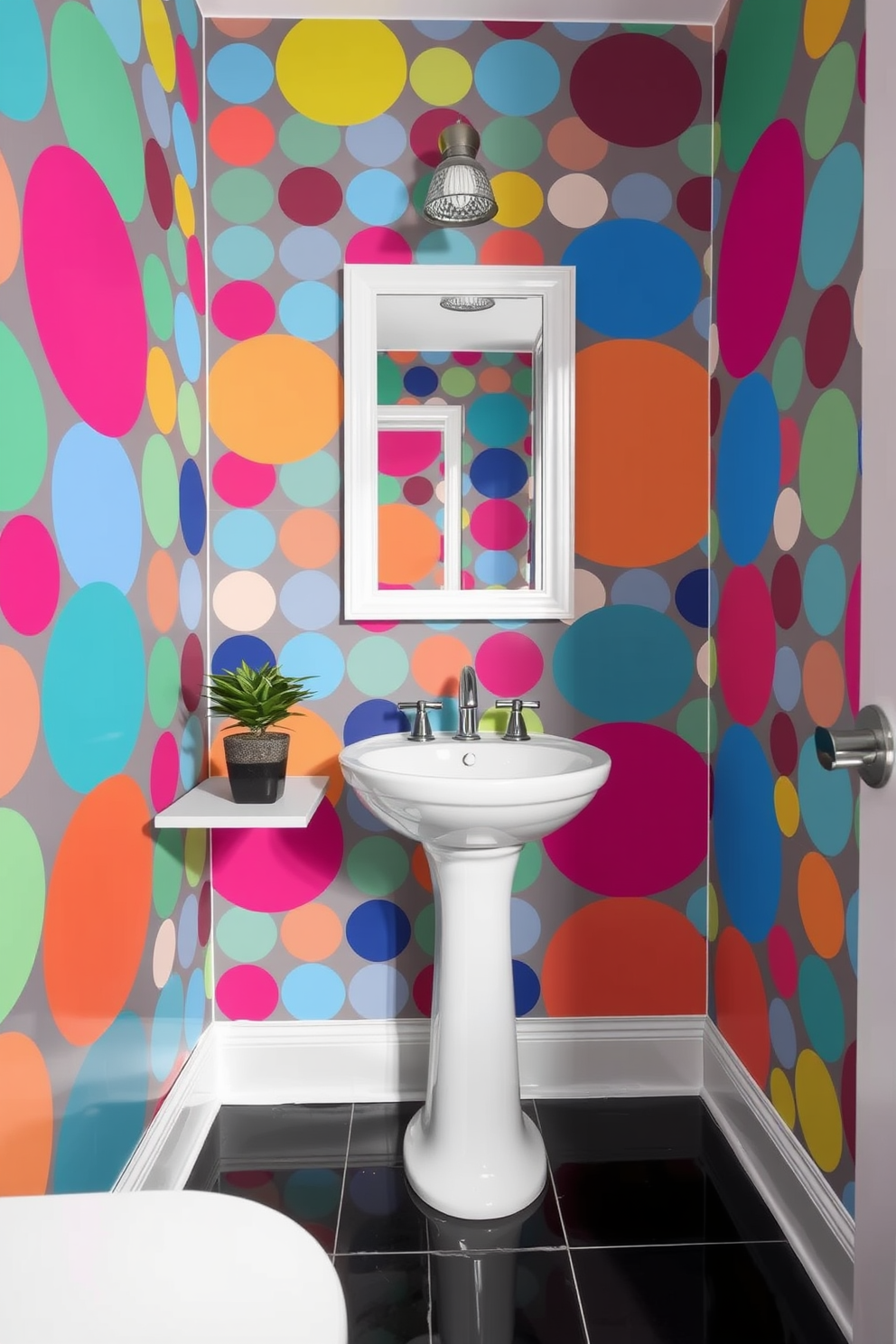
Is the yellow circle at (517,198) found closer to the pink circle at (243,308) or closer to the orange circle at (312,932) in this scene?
the pink circle at (243,308)

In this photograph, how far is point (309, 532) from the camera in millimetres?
1876

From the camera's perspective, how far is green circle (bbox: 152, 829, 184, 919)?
1.55 m

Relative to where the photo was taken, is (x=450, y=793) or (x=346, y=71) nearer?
(x=450, y=793)

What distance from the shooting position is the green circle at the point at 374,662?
74.4 inches

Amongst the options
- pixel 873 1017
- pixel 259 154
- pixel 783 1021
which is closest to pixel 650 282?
pixel 259 154

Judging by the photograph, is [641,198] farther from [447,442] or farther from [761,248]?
[447,442]

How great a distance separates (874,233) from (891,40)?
0.13 m

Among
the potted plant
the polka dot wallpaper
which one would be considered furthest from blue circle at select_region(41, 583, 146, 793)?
the potted plant

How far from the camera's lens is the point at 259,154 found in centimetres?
185

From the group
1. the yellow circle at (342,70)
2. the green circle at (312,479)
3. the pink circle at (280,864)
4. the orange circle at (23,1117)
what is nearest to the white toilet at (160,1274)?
the orange circle at (23,1117)

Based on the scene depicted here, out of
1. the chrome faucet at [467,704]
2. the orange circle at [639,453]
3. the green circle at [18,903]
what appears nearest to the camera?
the green circle at [18,903]

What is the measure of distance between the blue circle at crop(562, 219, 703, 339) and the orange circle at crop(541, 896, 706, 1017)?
1.26 m

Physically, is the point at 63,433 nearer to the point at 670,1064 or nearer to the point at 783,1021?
the point at 783,1021

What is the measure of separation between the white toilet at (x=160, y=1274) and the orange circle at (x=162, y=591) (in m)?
1.02
